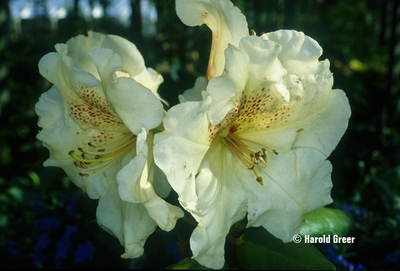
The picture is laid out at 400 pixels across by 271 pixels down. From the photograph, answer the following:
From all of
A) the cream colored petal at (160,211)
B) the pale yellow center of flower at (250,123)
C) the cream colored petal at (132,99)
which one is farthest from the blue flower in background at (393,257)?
the cream colored petal at (132,99)

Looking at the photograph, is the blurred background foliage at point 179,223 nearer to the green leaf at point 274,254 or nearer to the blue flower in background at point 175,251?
the blue flower in background at point 175,251

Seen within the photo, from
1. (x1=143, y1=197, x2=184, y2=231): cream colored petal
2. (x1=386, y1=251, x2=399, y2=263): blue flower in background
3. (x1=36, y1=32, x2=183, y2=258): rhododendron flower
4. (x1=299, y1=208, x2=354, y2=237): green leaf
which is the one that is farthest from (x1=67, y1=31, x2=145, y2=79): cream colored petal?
(x1=386, y1=251, x2=399, y2=263): blue flower in background

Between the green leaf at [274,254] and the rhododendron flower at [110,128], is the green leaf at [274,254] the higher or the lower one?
the lower one

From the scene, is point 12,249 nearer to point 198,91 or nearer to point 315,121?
point 198,91

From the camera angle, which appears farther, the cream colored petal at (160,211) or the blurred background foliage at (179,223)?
the blurred background foliage at (179,223)

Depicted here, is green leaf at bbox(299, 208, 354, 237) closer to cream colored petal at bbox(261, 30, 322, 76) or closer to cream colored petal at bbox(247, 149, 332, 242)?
cream colored petal at bbox(247, 149, 332, 242)

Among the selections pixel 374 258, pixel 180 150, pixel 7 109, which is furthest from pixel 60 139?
pixel 7 109

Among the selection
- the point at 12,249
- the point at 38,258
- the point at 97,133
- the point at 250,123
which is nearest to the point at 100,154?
the point at 97,133
